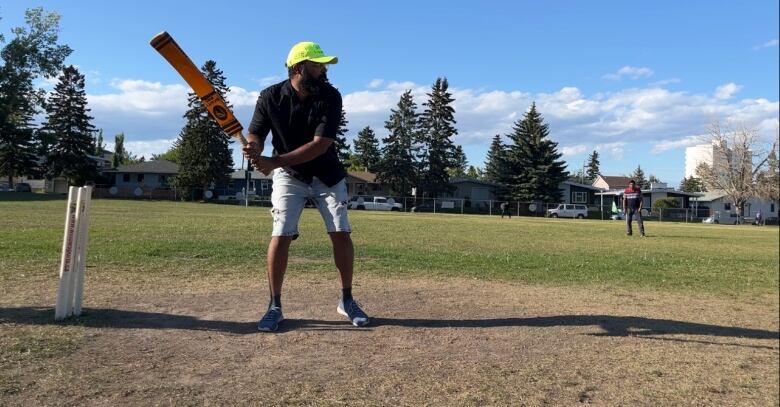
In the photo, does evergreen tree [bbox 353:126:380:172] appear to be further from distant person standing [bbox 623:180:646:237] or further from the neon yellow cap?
the neon yellow cap

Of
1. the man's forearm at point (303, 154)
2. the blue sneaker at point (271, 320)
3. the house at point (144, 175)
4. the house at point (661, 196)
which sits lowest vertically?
the blue sneaker at point (271, 320)

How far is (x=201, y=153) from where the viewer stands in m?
63.5

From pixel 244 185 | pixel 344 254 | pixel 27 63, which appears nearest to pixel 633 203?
pixel 344 254

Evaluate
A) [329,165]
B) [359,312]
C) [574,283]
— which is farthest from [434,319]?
[574,283]

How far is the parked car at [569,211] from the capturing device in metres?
56.9

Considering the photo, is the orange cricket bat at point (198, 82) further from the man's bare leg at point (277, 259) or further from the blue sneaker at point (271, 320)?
the blue sneaker at point (271, 320)

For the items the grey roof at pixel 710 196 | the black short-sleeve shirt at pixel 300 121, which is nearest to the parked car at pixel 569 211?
the grey roof at pixel 710 196

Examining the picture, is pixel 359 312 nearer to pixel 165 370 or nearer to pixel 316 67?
pixel 165 370

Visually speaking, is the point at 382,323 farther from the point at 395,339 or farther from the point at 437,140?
the point at 437,140

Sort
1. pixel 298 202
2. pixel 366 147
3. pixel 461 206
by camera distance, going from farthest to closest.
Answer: pixel 366 147 → pixel 461 206 → pixel 298 202

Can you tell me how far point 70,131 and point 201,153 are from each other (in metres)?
14.6

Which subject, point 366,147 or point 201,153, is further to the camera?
point 366,147

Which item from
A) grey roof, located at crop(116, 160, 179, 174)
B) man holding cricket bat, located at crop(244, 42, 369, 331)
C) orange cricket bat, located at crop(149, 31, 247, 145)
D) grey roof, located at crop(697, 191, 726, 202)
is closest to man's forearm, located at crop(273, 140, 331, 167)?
man holding cricket bat, located at crop(244, 42, 369, 331)

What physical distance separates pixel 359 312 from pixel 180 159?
6476cm
